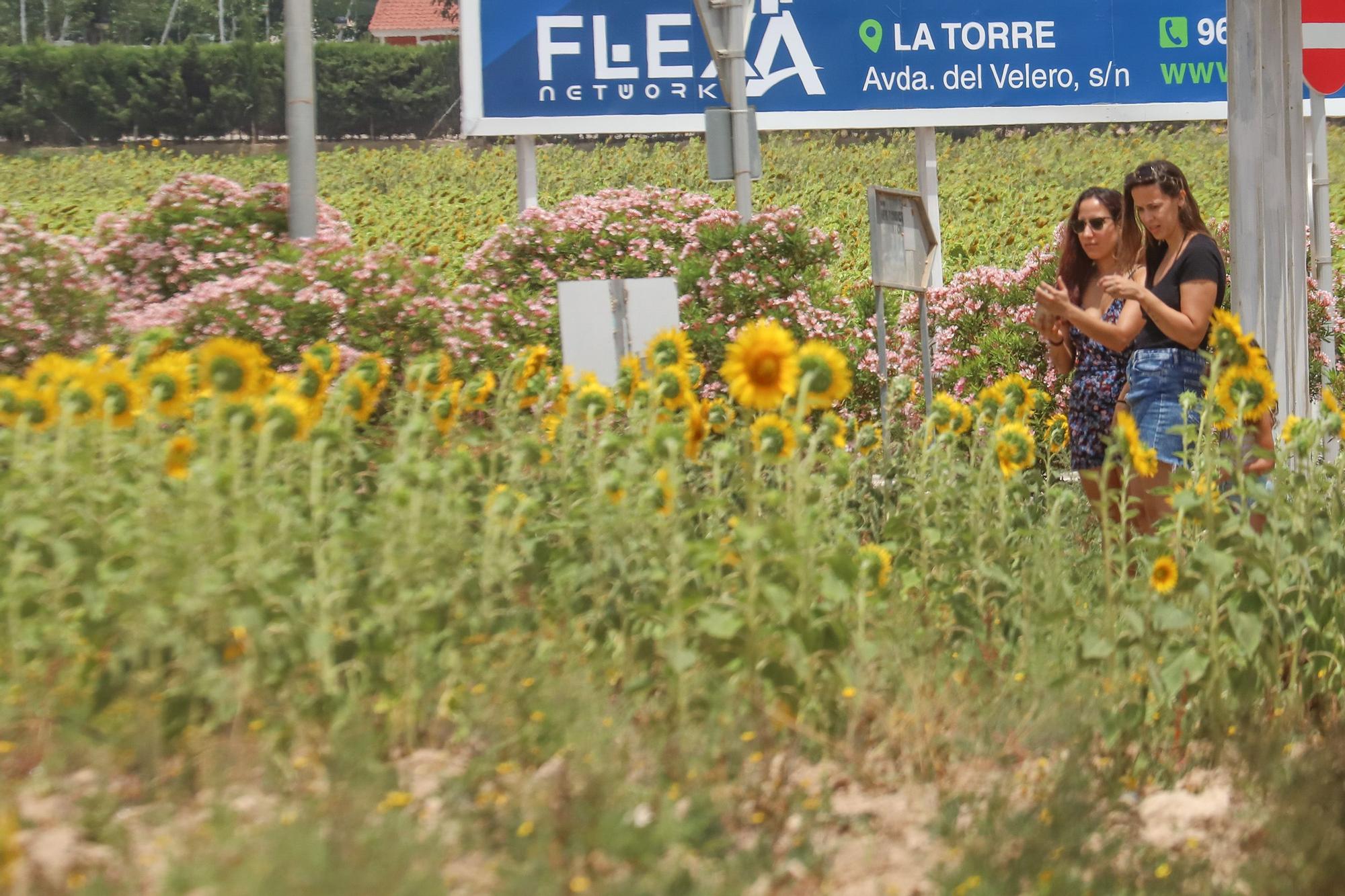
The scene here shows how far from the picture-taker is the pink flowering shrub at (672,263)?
821cm

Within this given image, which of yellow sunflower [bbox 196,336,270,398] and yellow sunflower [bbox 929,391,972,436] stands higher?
yellow sunflower [bbox 196,336,270,398]

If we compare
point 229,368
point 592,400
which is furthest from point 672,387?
point 229,368

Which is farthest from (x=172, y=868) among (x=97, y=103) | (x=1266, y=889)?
(x=97, y=103)

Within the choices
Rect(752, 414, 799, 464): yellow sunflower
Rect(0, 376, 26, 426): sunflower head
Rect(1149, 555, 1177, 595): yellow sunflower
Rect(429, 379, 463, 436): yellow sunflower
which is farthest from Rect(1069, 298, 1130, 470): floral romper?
→ Rect(0, 376, 26, 426): sunflower head

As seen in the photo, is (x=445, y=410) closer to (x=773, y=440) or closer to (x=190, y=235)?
(x=773, y=440)

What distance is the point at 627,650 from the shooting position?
348cm

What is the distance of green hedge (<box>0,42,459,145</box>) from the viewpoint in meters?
29.2

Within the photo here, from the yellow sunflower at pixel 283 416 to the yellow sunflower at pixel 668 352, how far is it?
109 centimetres

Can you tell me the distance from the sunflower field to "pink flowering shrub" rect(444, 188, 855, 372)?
10.3ft

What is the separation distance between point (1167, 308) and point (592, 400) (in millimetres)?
1809

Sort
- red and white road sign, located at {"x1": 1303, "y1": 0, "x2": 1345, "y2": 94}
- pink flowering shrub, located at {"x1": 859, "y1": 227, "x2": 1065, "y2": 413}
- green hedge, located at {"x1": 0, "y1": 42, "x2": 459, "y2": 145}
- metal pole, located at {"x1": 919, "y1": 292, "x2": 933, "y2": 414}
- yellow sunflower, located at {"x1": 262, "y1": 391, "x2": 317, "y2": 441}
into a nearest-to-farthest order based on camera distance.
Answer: yellow sunflower, located at {"x1": 262, "y1": 391, "x2": 317, "y2": 441}
metal pole, located at {"x1": 919, "y1": 292, "x2": 933, "y2": 414}
red and white road sign, located at {"x1": 1303, "y1": 0, "x2": 1345, "y2": 94}
pink flowering shrub, located at {"x1": 859, "y1": 227, "x2": 1065, "y2": 413}
green hedge, located at {"x1": 0, "y1": 42, "x2": 459, "y2": 145}

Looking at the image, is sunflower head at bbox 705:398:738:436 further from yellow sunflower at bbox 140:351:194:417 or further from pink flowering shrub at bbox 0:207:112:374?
pink flowering shrub at bbox 0:207:112:374

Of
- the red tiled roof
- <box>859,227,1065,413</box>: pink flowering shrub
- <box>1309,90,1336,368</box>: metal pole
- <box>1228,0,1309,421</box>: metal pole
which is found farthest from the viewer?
the red tiled roof

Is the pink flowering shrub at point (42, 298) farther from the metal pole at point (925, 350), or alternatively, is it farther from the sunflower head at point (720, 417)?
the metal pole at point (925, 350)
